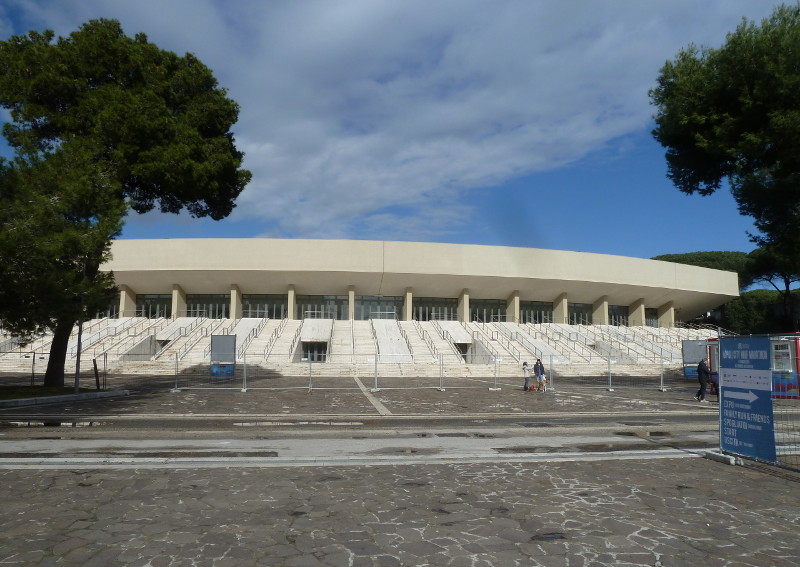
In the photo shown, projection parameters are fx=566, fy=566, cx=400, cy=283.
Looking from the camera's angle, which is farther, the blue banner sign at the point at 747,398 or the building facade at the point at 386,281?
the building facade at the point at 386,281

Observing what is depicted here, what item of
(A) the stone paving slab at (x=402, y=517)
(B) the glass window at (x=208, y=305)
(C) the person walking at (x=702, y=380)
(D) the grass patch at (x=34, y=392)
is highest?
(B) the glass window at (x=208, y=305)

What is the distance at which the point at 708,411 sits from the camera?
16.7 meters

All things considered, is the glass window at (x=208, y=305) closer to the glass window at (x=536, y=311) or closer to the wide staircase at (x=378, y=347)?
the wide staircase at (x=378, y=347)

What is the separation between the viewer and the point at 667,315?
63062 millimetres

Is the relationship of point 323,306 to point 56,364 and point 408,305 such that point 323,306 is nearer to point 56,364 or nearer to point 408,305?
point 408,305

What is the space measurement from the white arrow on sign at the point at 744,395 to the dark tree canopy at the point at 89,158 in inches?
581

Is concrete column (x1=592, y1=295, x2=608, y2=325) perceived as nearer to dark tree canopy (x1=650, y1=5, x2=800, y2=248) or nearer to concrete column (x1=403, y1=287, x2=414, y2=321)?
concrete column (x1=403, y1=287, x2=414, y2=321)

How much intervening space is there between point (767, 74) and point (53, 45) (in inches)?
1023

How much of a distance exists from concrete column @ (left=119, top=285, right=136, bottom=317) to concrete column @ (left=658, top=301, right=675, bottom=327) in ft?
183

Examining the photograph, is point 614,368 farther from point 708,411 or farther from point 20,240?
point 20,240

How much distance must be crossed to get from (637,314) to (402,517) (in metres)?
61.8

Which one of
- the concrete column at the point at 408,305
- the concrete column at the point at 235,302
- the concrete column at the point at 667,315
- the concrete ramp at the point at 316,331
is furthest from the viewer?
the concrete column at the point at 667,315

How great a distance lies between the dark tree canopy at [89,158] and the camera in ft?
48.3

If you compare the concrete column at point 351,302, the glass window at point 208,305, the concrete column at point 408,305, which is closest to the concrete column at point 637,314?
the concrete column at point 408,305
